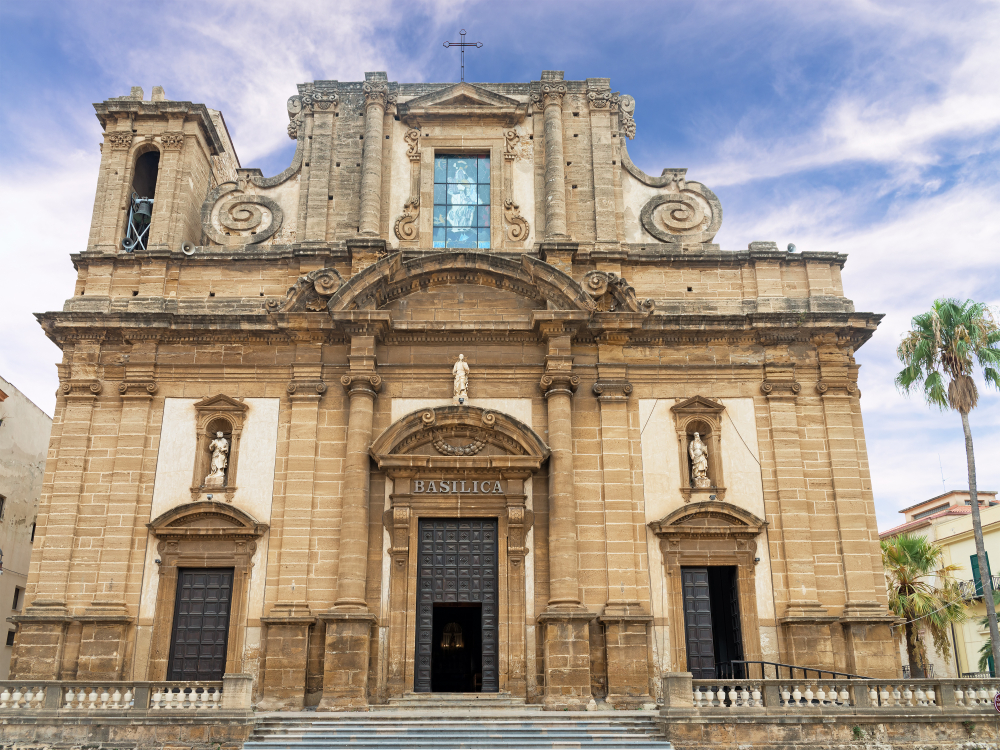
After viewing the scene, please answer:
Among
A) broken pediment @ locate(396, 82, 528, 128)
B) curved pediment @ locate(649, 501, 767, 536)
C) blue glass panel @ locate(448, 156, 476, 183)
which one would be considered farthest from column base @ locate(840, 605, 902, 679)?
broken pediment @ locate(396, 82, 528, 128)

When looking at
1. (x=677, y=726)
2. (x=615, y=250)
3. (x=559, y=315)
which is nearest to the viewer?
(x=677, y=726)

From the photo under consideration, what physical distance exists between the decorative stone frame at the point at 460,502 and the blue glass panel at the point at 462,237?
4.56m

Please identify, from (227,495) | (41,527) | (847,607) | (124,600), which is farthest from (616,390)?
(41,527)

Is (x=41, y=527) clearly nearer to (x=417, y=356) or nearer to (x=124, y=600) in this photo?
(x=124, y=600)

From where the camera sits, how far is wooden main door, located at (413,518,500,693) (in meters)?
18.5

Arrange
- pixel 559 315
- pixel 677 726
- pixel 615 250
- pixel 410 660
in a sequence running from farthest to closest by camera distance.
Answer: pixel 615 250, pixel 559 315, pixel 410 660, pixel 677 726

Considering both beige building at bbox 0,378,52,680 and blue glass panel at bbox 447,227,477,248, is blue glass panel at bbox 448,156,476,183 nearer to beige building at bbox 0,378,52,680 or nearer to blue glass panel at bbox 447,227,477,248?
blue glass panel at bbox 447,227,477,248

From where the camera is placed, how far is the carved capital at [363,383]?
19734 mm

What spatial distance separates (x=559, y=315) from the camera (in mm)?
19781

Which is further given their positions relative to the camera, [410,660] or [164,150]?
[164,150]

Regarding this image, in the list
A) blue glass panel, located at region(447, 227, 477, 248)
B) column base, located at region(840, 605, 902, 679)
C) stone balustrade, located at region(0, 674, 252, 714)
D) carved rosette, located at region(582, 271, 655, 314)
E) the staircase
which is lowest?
the staircase

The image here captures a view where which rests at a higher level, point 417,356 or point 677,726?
point 417,356

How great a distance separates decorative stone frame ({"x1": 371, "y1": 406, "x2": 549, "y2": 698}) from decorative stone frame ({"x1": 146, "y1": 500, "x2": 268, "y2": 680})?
298 cm

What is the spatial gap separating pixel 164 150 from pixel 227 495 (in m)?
9.02
